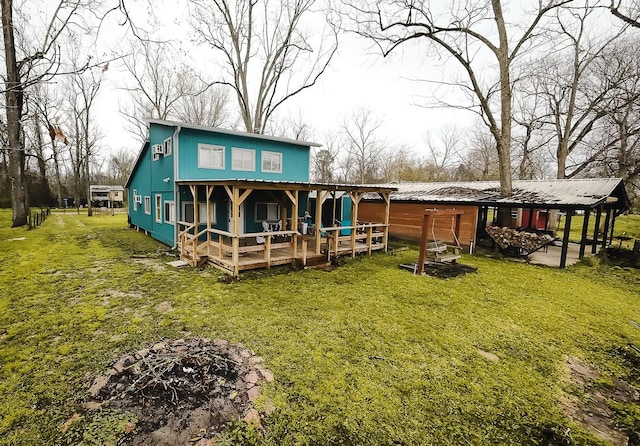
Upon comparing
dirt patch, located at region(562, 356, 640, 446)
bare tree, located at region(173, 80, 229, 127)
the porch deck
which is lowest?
dirt patch, located at region(562, 356, 640, 446)

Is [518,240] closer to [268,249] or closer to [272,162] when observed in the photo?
[268,249]

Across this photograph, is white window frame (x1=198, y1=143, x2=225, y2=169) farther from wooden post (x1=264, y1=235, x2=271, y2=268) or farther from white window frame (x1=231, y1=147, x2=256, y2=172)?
wooden post (x1=264, y1=235, x2=271, y2=268)

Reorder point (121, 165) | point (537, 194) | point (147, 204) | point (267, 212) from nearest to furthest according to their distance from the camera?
point (537, 194) → point (267, 212) → point (147, 204) → point (121, 165)

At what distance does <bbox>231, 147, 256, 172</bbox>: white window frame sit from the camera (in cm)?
1198

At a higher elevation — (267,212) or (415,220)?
(267,212)

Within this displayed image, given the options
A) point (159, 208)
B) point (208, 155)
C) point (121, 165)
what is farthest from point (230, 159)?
point (121, 165)

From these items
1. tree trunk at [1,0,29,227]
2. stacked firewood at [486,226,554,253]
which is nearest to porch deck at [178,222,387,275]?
stacked firewood at [486,226,554,253]

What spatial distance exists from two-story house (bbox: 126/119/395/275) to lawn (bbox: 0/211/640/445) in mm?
1418

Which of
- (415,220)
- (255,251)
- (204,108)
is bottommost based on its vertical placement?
(255,251)

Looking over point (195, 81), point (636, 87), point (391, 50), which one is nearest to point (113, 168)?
point (195, 81)

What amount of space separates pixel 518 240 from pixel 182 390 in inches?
474

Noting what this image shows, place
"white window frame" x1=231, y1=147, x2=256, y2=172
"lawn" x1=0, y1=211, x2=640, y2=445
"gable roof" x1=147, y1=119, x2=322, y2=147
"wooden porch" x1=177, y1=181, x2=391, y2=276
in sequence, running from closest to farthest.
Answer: "lawn" x1=0, y1=211, x2=640, y2=445 < "wooden porch" x1=177, y1=181, x2=391, y2=276 < "gable roof" x1=147, y1=119, x2=322, y2=147 < "white window frame" x1=231, y1=147, x2=256, y2=172

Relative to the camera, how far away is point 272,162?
512 inches

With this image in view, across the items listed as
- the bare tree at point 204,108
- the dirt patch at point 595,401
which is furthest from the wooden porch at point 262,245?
the bare tree at point 204,108
